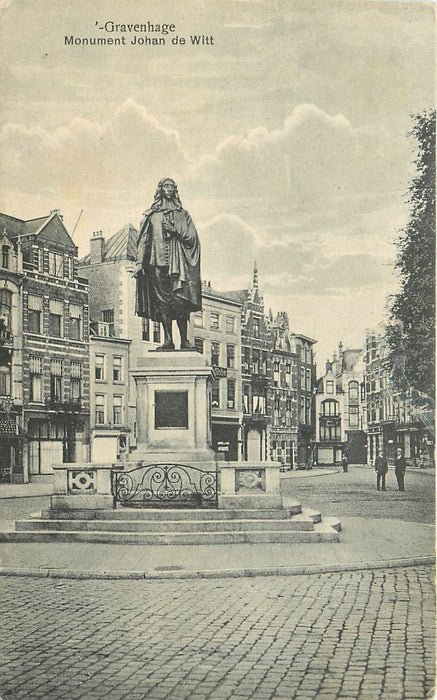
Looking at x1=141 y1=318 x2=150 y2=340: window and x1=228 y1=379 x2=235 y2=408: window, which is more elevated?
x1=141 y1=318 x2=150 y2=340: window

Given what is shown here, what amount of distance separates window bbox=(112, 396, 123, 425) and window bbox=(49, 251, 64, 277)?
2.05 meters

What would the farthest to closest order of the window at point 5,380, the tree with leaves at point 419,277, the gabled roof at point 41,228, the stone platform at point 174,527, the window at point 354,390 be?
1. the window at point 354,390
2. the stone platform at point 174,527
3. the window at point 5,380
4. the gabled roof at point 41,228
5. the tree with leaves at point 419,277

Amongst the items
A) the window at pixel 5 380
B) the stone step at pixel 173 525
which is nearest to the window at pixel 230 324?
the stone step at pixel 173 525

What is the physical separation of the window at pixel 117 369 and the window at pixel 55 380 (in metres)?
1.24

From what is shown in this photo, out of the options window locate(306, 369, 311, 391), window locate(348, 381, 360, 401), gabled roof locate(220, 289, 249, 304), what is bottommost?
window locate(348, 381, 360, 401)

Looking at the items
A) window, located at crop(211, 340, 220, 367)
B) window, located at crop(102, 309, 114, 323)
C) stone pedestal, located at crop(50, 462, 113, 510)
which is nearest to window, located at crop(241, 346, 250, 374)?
window, located at crop(211, 340, 220, 367)

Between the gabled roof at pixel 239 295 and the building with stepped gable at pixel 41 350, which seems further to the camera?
the gabled roof at pixel 239 295

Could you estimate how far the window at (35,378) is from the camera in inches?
394

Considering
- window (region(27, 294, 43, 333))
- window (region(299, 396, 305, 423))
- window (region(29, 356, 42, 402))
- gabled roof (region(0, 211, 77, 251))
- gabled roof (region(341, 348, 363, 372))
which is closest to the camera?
gabled roof (region(0, 211, 77, 251))

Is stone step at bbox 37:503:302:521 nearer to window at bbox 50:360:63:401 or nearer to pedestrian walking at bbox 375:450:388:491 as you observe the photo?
pedestrian walking at bbox 375:450:388:491

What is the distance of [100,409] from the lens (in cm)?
1111

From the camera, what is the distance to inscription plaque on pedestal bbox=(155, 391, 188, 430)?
11984mm

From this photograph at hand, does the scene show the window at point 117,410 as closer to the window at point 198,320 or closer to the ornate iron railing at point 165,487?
the ornate iron railing at point 165,487

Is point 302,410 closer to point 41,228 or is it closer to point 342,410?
point 342,410
